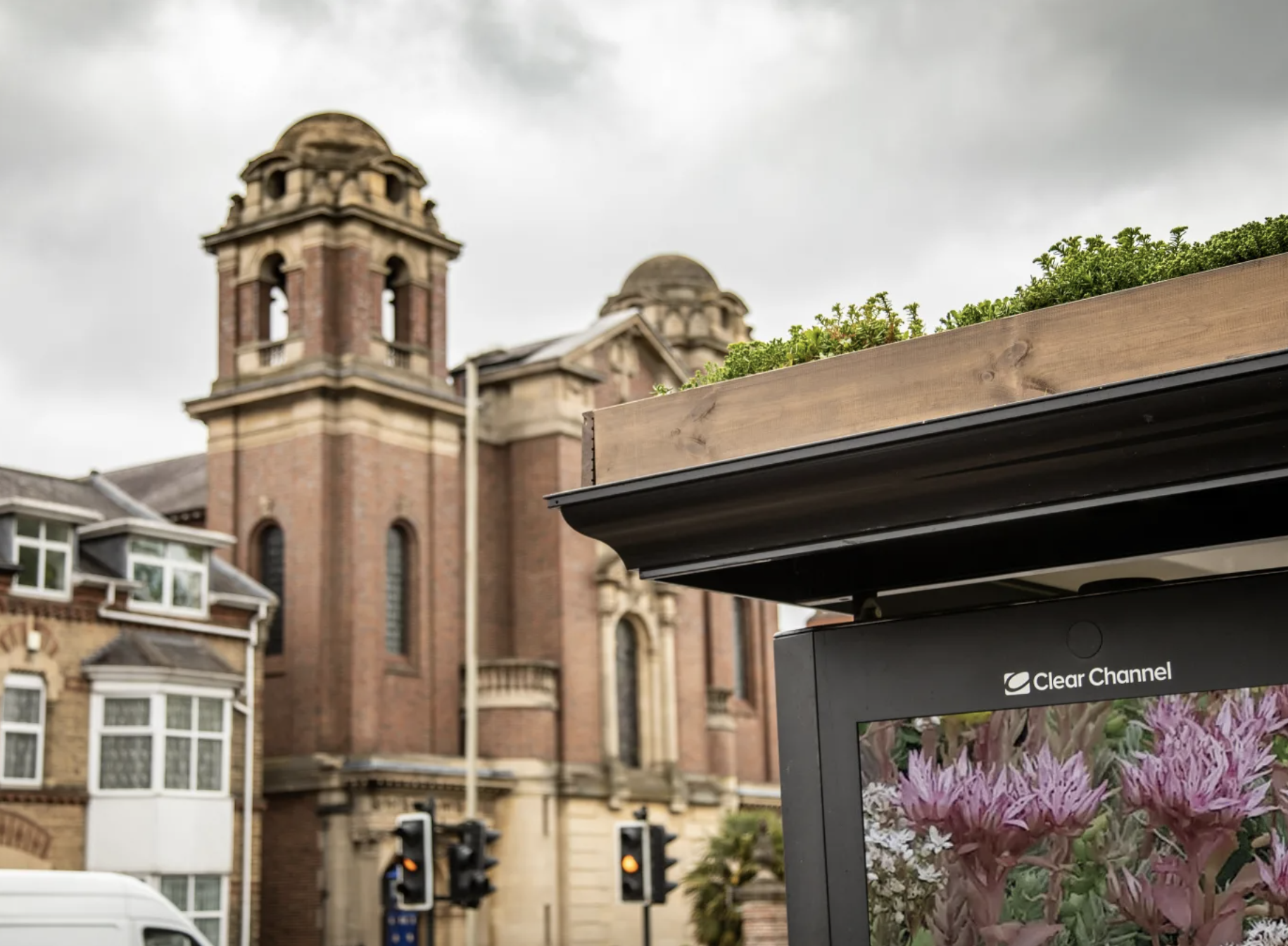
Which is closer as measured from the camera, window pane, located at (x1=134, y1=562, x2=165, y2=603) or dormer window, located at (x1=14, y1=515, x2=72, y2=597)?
dormer window, located at (x1=14, y1=515, x2=72, y2=597)

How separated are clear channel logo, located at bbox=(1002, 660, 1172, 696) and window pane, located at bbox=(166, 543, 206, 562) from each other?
3071cm

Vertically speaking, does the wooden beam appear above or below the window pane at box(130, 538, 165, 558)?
below

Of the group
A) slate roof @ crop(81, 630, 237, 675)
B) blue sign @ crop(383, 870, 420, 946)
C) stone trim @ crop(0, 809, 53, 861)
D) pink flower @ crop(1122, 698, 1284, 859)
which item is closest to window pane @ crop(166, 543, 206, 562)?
slate roof @ crop(81, 630, 237, 675)

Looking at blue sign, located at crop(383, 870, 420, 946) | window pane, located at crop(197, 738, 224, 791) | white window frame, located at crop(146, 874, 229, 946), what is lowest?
blue sign, located at crop(383, 870, 420, 946)

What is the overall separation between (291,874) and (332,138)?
16651mm

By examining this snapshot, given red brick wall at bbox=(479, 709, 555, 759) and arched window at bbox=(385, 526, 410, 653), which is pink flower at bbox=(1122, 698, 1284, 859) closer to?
red brick wall at bbox=(479, 709, 555, 759)

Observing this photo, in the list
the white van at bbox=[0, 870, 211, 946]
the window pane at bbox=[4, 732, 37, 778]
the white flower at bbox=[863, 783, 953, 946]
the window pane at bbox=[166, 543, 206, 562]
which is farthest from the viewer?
the window pane at bbox=[166, 543, 206, 562]

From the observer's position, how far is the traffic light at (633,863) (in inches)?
801

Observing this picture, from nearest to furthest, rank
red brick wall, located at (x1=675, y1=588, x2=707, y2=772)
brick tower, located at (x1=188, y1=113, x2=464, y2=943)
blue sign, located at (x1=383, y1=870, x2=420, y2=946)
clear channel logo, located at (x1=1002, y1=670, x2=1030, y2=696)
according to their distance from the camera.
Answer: clear channel logo, located at (x1=1002, y1=670, x2=1030, y2=696), blue sign, located at (x1=383, y1=870, x2=420, y2=946), brick tower, located at (x1=188, y1=113, x2=464, y2=943), red brick wall, located at (x1=675, y1=588, x2=707, y2=772)

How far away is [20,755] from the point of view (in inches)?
1140

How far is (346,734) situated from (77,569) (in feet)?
23.0

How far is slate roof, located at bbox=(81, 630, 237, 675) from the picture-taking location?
1193 inches

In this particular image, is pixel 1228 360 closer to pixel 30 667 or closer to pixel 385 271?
pixel 30 667

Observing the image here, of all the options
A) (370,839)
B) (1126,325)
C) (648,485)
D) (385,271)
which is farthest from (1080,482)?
(385,271)
